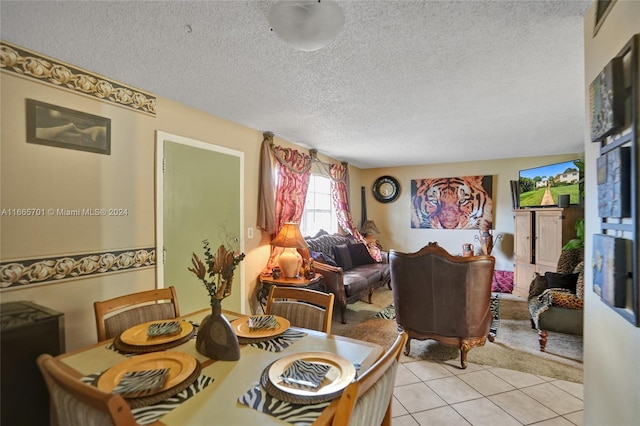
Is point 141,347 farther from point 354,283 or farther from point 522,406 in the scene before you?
point 354,283

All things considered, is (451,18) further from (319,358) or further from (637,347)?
(319,358)

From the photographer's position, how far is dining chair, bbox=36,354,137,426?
0.72 meters

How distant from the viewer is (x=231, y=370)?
1.21m

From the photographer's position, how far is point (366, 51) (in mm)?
1828

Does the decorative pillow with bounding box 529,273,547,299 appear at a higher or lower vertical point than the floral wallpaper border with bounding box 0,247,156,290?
lower

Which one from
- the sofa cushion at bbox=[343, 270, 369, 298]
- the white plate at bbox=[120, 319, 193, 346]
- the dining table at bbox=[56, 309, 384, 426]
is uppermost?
the white plate at bbox=[120, 319, 193, 346]

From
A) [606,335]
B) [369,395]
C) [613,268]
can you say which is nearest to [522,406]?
[606,335]

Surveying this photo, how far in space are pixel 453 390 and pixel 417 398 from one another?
1.05 ft

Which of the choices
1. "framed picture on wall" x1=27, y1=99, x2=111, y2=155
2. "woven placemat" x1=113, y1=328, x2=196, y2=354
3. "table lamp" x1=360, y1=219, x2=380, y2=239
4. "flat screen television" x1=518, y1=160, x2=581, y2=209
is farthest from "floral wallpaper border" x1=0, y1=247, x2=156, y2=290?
"flat screen television" x1=518, y1=160, x2=581, y2=209

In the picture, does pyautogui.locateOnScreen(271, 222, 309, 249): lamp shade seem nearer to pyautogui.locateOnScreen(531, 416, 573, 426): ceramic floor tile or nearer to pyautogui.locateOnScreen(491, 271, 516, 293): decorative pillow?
pyautogui.locateOnScreen(531, 416, 573, 426): ceramic floor tile

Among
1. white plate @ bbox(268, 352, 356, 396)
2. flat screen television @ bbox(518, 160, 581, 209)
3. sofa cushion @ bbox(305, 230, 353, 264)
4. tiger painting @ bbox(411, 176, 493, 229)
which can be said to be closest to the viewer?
white plate @ bbox(268, 352, 356, 396)

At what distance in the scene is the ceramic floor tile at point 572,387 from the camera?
223 cm

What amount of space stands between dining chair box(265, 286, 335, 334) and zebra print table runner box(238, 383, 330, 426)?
2.26ft

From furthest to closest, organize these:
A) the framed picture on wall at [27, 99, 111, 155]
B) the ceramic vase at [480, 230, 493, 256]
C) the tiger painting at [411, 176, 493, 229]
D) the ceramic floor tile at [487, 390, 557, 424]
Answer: the tiger painting at [411, 176, 493, 229] < the ceramic vase at [480, 230, 493, 256] < the ceramic floor tile at [487, 390, 557, 424] < the framed picture on wall at [27, 99, 111, 155]
